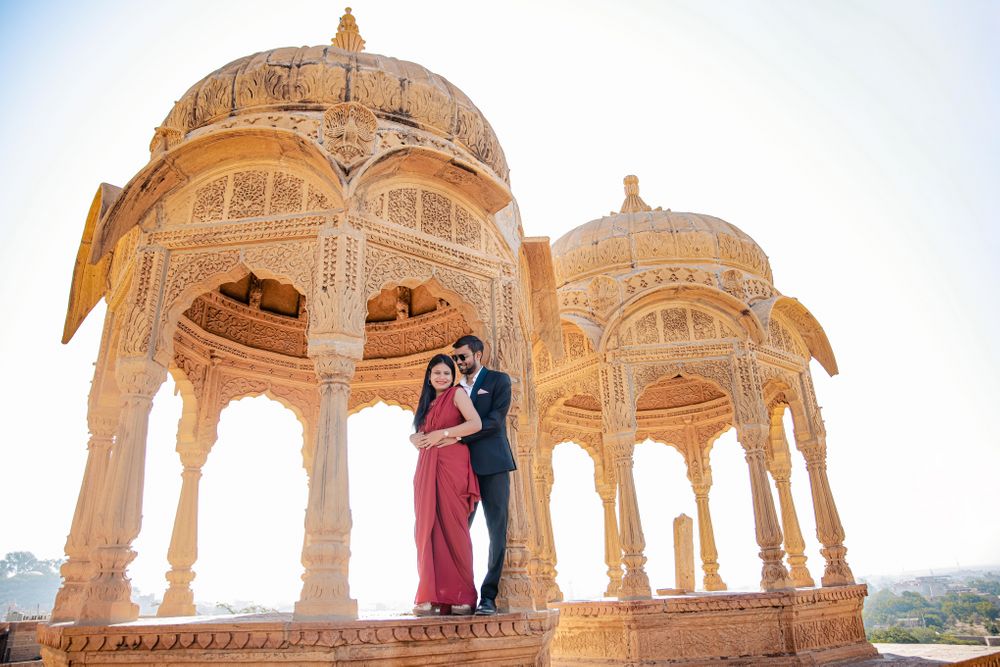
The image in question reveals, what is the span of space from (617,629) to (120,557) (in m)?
8.16

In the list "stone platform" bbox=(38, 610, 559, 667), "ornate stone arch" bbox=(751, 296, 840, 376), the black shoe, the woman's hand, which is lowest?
"stone platform" bbox=(38, 610, 559, 667)

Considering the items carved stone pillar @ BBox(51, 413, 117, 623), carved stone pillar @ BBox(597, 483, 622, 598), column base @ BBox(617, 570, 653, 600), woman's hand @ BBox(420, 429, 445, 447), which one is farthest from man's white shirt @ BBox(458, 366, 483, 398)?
carved stone pillar @ BBox(597, 483, 622, 598)

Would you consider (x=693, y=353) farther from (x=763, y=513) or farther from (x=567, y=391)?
(x=763, y=513)

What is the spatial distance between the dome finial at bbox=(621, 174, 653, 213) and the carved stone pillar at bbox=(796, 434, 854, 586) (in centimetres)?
670

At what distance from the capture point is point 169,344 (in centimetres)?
718

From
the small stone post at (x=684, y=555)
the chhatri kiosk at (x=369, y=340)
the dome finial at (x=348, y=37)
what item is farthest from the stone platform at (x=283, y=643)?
the small stone post at (x=684, y=555)

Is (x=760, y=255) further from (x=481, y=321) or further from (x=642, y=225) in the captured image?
(x=481, y=321)

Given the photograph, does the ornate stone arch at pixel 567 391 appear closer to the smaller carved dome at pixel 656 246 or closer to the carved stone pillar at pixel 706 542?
the smaller carved dome at pixel 656 246

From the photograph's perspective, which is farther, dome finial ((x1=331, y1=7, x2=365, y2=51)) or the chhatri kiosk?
dome finial ((x1=331, y1=7, x2=365, y2=51))

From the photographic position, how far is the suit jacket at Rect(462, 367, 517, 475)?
6.06 m

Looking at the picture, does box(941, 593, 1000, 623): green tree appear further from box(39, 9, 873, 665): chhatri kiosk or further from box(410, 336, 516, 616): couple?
box(410, 336, 516, 616): couple

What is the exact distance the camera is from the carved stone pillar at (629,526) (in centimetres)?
1205

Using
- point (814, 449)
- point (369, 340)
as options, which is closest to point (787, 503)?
point (814, 449)

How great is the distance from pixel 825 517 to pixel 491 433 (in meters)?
10.9
